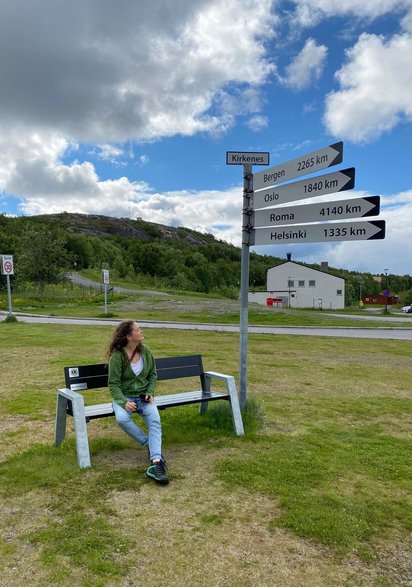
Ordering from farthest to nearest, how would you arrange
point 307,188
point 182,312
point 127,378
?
point 182,312 < point 307,188 < point 127,378

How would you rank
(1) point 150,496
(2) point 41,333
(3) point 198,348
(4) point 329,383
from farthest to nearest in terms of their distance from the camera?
(2) point 41,333 → (3) point 198,348 → (4) point 329,383 → (1) point 150,496

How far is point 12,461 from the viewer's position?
4.64m

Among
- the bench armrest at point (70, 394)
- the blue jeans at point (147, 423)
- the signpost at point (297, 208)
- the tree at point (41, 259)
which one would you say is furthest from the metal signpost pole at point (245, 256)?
the tree at point (41, 259)

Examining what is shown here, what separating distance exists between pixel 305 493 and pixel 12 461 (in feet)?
9.02

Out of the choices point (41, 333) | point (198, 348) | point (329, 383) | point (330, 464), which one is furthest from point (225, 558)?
point (41, 333)

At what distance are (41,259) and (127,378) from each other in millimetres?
40809

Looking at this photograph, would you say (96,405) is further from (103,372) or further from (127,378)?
(127,378)

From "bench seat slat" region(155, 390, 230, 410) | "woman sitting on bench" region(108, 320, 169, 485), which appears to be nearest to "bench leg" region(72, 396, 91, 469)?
"woman sitting on bench" region(108, 320, 169, 485)

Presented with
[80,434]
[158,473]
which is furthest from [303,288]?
[158,473]

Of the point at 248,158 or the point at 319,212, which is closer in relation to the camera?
the point at 319,212

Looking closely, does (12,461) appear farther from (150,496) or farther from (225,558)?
(225,558)

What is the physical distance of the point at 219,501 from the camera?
154 inches

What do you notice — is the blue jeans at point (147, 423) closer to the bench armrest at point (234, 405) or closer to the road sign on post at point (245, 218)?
the bench armrest at point (234, 405)

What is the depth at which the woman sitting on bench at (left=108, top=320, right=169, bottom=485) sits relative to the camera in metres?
4.61
